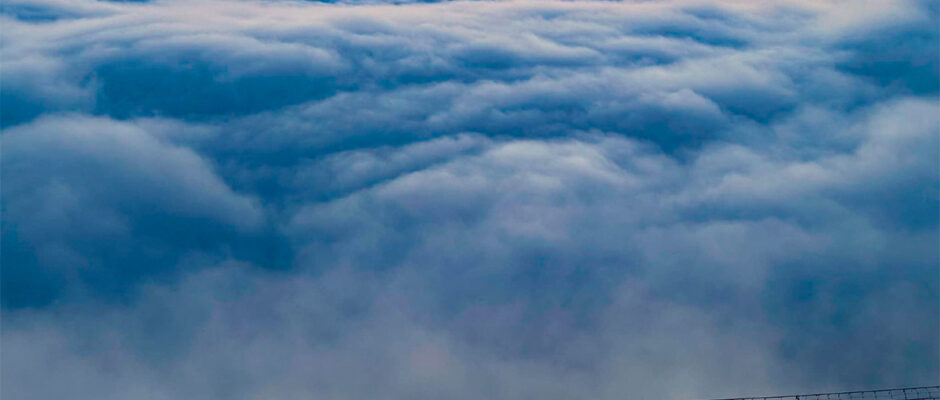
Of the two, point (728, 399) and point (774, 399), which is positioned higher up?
point (728, 399)

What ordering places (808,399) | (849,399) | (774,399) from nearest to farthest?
(774,399), (849,399), (808,399)

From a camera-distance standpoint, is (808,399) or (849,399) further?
(808,399)

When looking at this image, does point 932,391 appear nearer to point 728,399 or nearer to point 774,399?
point 728,399

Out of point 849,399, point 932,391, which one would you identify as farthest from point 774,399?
point 932,391

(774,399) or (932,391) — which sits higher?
(932,391)

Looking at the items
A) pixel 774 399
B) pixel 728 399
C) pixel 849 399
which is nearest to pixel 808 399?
pixel 849 399

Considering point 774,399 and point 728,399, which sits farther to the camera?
point 728,399

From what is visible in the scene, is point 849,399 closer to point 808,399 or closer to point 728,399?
point 808,399

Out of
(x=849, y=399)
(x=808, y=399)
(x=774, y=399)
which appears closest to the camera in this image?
(x=774, y=399)

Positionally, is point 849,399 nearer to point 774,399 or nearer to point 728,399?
point 728,399
